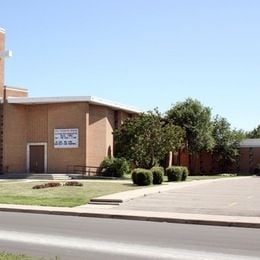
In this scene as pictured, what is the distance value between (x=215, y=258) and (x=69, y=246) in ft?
10.3

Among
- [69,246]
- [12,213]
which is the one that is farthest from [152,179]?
[69,246]

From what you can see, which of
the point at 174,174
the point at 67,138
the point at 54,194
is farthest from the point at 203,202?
the point at 67,138

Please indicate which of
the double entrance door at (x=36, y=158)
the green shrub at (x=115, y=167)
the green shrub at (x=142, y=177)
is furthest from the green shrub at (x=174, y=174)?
the double entrance door at (x=36, y=158)

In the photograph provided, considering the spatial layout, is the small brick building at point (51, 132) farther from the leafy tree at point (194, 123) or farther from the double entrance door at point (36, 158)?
the leafy tree at point (194, 123)

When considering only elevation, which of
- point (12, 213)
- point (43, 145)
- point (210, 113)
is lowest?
point (12, 213)

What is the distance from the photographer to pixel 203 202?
2347 centimetres

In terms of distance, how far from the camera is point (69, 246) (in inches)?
454

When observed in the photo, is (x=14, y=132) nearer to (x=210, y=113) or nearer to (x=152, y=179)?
(x=152, y=179)

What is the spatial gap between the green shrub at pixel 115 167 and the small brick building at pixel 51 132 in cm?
98

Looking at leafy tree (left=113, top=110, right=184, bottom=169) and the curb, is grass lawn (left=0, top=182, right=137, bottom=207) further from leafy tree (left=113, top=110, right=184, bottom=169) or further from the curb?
Answer: leafy tree (left=113, top=110, right=184, bottom=169)

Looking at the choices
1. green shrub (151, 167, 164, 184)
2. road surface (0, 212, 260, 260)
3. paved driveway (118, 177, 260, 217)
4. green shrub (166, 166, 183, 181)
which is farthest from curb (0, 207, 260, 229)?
green shrub (166, 166, 183, 181)

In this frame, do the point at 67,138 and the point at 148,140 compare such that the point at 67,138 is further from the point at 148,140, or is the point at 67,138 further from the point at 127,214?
the point at 127,214

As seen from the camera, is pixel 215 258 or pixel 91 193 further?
pixel 91 193

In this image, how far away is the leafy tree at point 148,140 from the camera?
41875mm
